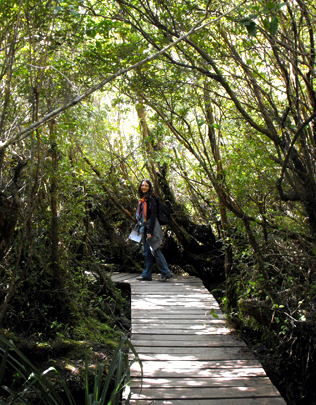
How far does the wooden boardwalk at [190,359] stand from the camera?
3.58 metres

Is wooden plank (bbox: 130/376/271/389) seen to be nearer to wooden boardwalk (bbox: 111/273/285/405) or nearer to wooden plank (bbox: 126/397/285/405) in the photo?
wooden boardwalk (bbox: 111/273/285/405)

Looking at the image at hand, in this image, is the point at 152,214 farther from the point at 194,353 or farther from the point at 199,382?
the point at 199,382

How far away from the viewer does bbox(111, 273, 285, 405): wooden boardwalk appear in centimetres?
358

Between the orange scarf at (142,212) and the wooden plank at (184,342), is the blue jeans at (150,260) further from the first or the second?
the wooden plank at (184,342)

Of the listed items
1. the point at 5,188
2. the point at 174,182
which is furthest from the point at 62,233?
the point at 174,182

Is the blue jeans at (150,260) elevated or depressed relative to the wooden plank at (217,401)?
elevated

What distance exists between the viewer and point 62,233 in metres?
5.32

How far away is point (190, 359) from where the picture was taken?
4.35 meters

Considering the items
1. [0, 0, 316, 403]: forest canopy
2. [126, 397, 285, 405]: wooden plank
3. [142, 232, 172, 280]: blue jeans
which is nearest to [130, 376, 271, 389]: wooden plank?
[126, 397, 285, 405]: wooden plank

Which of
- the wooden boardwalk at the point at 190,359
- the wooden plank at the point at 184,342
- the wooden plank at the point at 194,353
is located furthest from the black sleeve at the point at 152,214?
the wooden plank at the point at 194,353

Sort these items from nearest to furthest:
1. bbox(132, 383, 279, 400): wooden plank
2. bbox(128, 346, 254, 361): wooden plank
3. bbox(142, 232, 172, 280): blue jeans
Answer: bbox(132, 383, 279, 400): wooden plank
bbox(128, 346, 254, 361): wooden plank
bbox(142, 232, 172, 280): blue jeans

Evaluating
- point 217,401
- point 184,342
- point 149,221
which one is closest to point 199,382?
point 217,401

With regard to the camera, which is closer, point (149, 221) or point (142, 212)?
point (149, 221)

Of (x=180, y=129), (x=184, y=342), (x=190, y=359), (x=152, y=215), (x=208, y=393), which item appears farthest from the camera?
(x=152, y=215)
